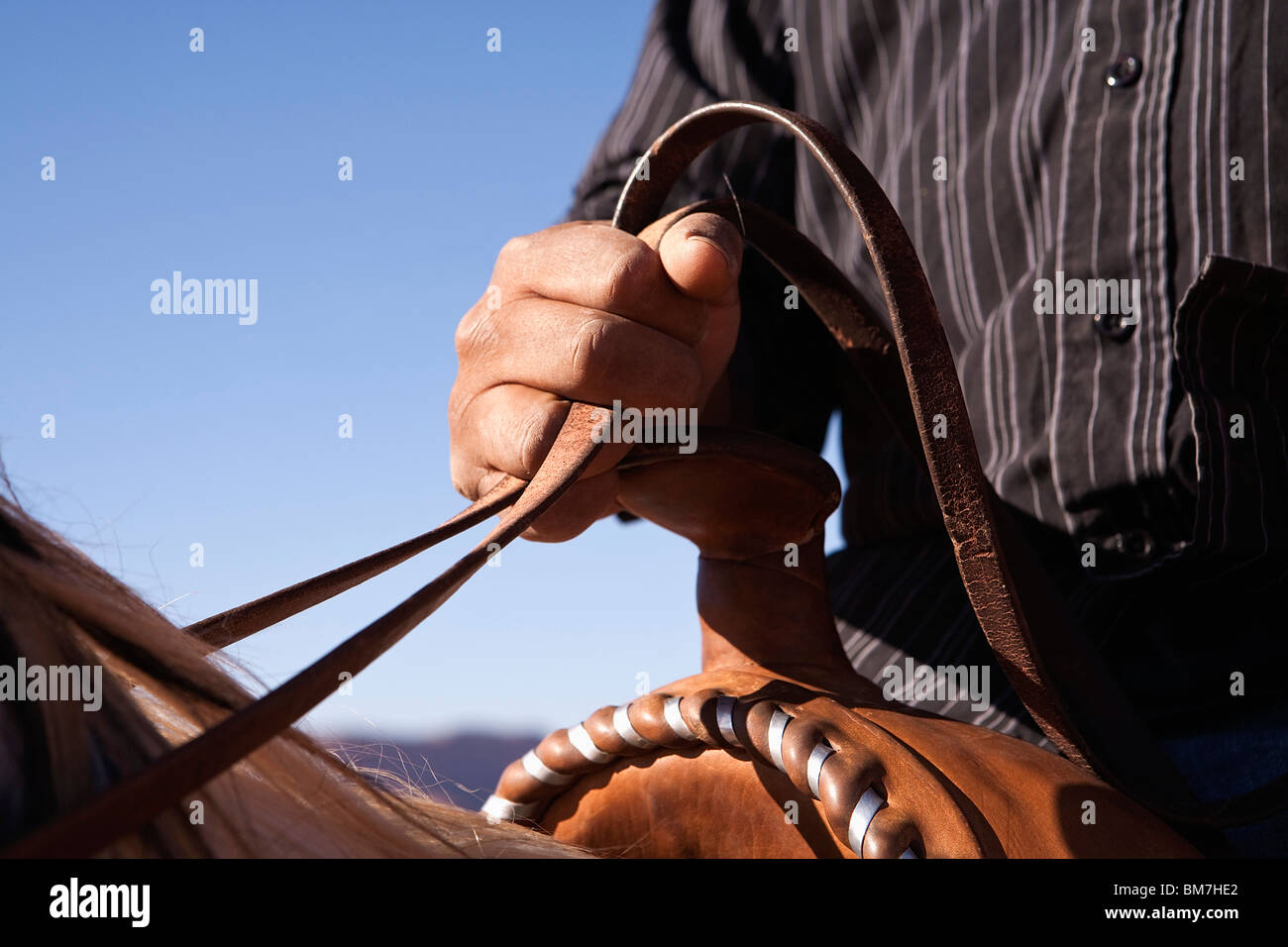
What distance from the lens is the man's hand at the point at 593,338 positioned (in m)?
0.63

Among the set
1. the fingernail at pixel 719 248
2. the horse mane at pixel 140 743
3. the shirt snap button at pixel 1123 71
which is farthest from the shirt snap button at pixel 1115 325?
the horse mane at pixel 140 743

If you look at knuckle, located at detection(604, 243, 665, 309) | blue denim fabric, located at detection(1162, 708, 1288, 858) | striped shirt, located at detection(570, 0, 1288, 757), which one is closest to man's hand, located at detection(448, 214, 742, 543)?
knuckle, located at detection(604, 243, 665, 309)

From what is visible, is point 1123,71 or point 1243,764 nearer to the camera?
point 1243,764

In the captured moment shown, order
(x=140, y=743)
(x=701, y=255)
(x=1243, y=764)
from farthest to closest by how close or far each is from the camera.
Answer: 1. (x=1243, y=764)
2. (x=701, y=255)
3. (x=140, y=743)

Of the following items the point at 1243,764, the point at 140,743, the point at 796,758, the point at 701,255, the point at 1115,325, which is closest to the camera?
the point at 140,743

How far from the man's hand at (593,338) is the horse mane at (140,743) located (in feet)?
0.77

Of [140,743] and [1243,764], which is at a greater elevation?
[140,743]

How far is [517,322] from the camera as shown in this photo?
2.33ft

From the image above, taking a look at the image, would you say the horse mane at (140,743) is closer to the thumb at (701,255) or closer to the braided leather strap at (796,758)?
the braided leather strap at (796,758)

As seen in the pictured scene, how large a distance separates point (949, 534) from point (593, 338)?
0.79 ft

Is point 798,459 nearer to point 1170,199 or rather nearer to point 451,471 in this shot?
point 451,471

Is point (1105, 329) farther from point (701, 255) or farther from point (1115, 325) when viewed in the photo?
point (701, 255)

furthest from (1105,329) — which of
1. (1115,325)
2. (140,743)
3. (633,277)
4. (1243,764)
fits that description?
(140,743)

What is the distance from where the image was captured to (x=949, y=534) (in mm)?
589
